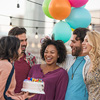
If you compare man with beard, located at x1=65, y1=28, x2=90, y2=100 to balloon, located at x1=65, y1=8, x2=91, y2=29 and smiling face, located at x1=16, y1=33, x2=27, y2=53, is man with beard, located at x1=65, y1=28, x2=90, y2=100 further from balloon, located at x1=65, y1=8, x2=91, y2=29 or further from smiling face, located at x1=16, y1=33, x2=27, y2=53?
smiling face, located at x1=16, y1=33, x2=27, y2=53

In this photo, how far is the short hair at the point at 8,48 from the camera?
6.76 feet

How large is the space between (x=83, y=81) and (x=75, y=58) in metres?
0.44

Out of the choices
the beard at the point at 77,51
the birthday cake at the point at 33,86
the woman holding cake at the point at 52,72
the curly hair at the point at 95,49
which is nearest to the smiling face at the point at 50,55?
the woman holding cake at the point at 52,72

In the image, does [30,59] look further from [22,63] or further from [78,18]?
[78,18]

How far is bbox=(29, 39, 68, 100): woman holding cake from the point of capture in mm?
2638

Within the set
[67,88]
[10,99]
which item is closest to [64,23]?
[67,88]

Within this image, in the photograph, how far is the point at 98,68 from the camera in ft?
7.35

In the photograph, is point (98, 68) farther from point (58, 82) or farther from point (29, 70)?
point (29, 70)

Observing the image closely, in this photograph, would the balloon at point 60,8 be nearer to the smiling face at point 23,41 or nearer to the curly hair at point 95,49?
the smiling face at point 23,41

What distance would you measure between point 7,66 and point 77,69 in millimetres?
1104

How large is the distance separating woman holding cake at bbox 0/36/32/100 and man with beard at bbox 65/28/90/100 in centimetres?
79

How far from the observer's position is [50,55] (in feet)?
9.53

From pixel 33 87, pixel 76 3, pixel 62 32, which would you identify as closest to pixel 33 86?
pixel 33 87

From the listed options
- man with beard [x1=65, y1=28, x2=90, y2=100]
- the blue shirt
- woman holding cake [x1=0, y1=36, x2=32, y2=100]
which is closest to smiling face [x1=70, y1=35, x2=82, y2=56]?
man with beard [x1=65, y1=28, x2=90, y2=100]
